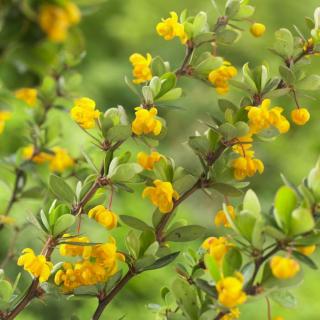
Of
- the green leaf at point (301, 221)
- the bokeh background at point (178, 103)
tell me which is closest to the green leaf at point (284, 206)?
the green leaf at point (301, 221)

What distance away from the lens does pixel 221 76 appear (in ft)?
1.84

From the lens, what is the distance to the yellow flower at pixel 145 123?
20.1 inches

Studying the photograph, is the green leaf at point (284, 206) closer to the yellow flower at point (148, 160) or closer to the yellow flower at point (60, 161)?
the yellow flower at point (148, 160)

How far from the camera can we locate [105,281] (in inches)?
20.6

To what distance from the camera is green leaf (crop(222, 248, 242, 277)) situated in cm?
44

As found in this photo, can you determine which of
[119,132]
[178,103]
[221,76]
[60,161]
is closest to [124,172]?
[119,132]

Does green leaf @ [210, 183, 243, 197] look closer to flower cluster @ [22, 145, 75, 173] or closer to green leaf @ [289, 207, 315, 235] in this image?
green leaf @ [289, 207, 315, 235]

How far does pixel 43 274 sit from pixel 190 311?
12cm

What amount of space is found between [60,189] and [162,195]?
0.09 m

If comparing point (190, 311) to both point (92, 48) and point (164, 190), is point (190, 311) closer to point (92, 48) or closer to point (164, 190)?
point (164, 190)

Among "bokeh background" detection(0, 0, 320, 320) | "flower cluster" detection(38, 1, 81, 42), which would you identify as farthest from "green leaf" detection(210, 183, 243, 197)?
"bokeh background" detection(0, 0, 320, 320)

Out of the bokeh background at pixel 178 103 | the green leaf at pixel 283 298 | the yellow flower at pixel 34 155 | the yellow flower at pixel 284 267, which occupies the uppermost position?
the yellow flower at pixel 284 267

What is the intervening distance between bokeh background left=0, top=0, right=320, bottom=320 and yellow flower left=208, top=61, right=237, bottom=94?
117cm

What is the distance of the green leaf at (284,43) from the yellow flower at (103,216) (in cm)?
20
